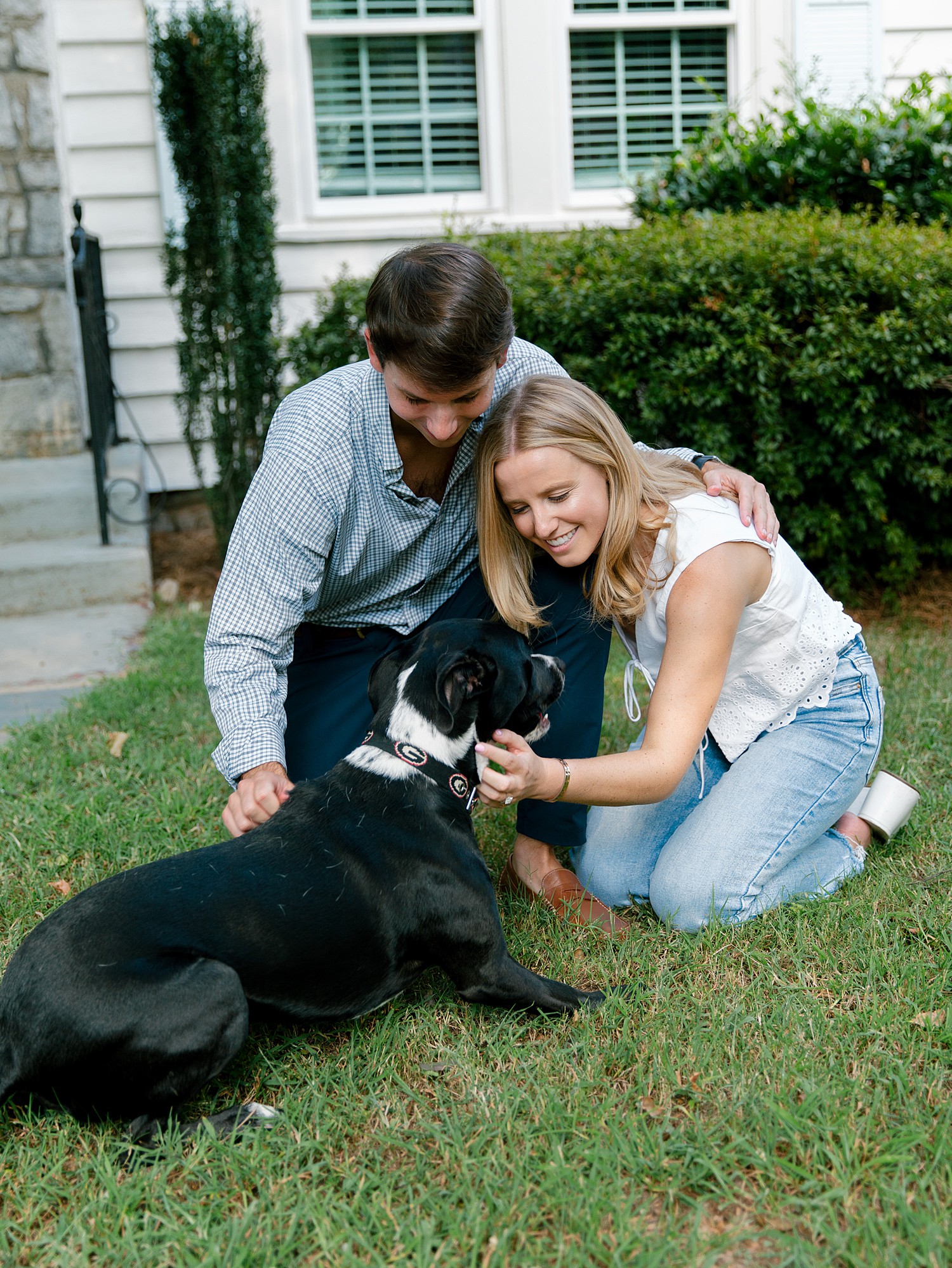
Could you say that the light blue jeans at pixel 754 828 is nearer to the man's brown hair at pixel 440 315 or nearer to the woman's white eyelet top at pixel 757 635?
the woman's white eyelet top at pixel 757 635

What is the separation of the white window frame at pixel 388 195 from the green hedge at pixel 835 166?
1424 mm

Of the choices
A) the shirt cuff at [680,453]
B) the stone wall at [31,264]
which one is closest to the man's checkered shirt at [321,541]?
the shirt cuff at [680,453]

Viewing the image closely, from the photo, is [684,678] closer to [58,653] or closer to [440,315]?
[440,315]

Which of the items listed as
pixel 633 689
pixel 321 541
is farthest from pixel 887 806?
pixel 321 541

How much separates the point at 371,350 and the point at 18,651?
348cm

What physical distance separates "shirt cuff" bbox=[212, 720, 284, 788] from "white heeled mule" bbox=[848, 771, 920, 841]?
174 centimetres

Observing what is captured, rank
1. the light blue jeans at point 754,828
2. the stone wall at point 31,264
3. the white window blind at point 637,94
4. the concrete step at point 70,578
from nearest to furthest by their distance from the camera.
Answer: the light blue jeans at point 754,828
the concrete step at point 70,578
the stone wall at point 31,264
the white window blind at point 637,94

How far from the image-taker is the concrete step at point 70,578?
607 centimetres

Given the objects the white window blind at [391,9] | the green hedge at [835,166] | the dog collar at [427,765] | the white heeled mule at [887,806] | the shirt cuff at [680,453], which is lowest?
the white heeled mule at [887,806]

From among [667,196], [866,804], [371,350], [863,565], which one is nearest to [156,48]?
[667,196]

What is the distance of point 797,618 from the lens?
2.98 meters

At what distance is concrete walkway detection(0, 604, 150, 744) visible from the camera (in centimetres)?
481

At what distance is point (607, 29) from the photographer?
741cm

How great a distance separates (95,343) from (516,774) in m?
4.82
